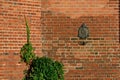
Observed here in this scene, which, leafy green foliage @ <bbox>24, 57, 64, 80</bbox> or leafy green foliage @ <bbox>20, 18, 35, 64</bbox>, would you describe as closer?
leafy green foliage @ <bbox>24, 57, 64, 80</bbox>

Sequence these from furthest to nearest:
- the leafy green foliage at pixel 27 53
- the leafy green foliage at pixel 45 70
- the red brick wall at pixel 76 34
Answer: the red brick wall at pixel 76 34, the leafy green foliage at pixel 27 53, the leafy green foliage at pixel 45 70

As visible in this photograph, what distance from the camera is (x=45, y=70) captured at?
698 centimetres

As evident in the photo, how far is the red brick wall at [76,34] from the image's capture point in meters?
8.02

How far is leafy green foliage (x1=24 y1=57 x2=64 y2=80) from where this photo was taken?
274 inches

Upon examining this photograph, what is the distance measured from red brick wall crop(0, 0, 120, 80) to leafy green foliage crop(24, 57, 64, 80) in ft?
2.88

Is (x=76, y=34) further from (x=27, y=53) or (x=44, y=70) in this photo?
(x=44, y=70)

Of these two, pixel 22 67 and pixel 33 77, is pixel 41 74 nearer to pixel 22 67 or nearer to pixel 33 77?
pixel 33 77

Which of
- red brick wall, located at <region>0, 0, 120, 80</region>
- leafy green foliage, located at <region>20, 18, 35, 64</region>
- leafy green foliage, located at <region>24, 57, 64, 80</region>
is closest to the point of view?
leafy green foliage, located at <region>24, 57, 64, 80</region>

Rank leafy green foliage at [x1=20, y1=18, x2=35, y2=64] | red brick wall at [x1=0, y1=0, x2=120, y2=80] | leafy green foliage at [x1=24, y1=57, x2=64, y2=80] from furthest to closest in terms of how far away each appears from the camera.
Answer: red brick wall at [x1=0, y1=0, x2=120, y2=80], leafy green foliage at [x1=20, y1=18, x2=35, y2=64], leafy green foliage at [x1=24, y1=57, x2=64, y2=80]

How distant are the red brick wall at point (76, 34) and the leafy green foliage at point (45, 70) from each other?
88 cm

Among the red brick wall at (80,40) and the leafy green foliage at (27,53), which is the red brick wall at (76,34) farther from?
the leafy green foliage at (27,53)

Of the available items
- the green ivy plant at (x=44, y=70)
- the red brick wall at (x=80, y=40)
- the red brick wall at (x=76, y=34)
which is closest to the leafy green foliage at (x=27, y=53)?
the green ivy plant at (x=44, y=70)

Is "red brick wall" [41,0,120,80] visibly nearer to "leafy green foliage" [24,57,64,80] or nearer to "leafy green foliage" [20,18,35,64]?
"leafy green foliage" [20,18,35,64]

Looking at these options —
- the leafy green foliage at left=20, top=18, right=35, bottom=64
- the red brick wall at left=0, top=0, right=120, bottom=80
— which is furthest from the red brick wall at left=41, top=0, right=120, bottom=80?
the leafy green foliage at left=20, top=18, right=35, bottom=64
